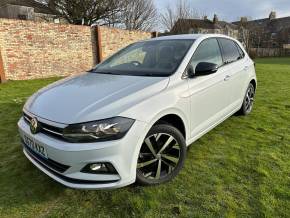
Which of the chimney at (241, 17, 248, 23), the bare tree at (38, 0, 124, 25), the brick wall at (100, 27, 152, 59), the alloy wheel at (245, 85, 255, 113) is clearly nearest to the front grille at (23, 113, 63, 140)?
the alloy wheel at (245, 85, 255, 113)

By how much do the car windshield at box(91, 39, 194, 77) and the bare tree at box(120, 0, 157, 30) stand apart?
890 inches

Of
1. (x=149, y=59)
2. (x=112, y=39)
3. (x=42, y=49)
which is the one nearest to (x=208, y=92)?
(x=149, y=59)

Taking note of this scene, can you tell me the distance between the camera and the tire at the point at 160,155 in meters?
2.48

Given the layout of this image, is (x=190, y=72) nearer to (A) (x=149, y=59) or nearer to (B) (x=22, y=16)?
(A) (x=149, y=59)

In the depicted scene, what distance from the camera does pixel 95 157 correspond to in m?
2.14

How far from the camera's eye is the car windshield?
304 centimetres

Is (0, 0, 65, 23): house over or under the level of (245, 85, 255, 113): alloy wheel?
over

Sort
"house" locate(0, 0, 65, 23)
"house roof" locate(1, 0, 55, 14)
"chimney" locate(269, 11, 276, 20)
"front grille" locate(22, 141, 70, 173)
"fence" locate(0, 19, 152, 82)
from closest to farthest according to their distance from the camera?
"front grille" locate(22, 141, 70, 173)
"fence" locate(0, 19, 152, 82)
"house roof" locate(1, 0, 55, 14)
"house" locate(0, 0, 65, 23)
"chimney" locate(269, 11, 276, 20)

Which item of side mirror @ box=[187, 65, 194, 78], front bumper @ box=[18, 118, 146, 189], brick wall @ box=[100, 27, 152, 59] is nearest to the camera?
front bumper @ box=[18, 118, 146, 189]

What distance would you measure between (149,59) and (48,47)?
8417mm

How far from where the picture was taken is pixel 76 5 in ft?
65.7

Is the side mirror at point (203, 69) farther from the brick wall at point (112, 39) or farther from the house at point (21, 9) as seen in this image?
the house at point (21, 9)

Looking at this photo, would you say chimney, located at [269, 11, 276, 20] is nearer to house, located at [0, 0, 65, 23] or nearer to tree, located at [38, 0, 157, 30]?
tree, located at [38, 0, 157, 30]

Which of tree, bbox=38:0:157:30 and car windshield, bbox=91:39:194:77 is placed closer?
car windshield, bbox=91:39:194:77
